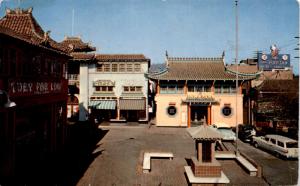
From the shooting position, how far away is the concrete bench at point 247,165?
16109 millimetres

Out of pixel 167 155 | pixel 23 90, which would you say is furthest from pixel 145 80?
pixel 23 90

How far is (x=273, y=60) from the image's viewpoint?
5588 centimetres

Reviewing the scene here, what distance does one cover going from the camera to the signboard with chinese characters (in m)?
55.0

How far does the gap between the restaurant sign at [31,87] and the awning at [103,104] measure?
16382mm

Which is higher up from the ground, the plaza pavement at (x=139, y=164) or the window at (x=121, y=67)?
the window at (x=121, y=67)


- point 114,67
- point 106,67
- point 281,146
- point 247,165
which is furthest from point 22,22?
point 281,146

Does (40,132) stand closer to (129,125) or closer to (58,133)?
(58,133)

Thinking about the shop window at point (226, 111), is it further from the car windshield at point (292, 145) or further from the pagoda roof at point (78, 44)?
the pagoda roof at point (78, 44)

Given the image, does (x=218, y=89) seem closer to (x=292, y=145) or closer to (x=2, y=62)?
(x=292, y=145)

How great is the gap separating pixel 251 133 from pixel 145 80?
1607cm

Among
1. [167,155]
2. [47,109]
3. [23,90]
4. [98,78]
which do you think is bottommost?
[167,155]

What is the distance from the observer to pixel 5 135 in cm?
1335

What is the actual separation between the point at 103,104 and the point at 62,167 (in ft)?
66.6

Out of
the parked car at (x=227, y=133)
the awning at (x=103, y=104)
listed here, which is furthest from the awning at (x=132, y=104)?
the parked car at (x=227, y=133)
